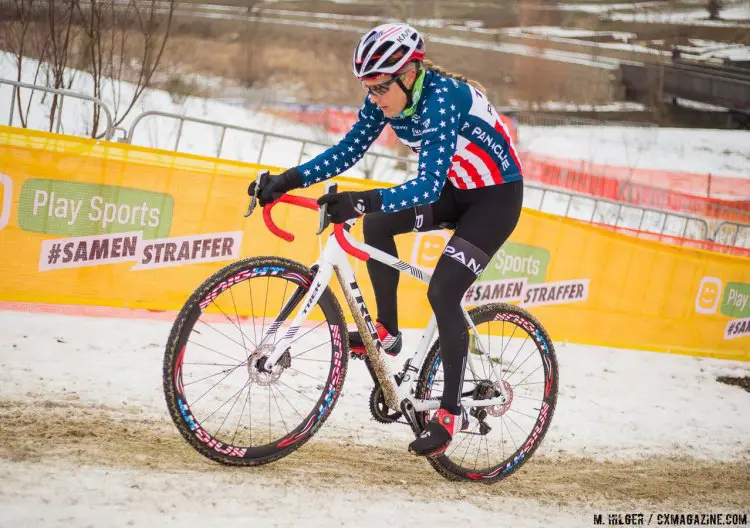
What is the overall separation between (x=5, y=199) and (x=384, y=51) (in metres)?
4.17

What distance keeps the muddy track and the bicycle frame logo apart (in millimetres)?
2363

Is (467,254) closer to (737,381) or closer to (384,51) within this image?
(384,51)

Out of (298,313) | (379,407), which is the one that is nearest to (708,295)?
(379,407)

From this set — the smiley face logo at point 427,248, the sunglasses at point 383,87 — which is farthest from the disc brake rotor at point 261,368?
the smiley face logo at point 427,248

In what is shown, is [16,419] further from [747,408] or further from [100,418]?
[747,408]

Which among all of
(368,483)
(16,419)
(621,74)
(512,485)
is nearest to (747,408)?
(512,485)

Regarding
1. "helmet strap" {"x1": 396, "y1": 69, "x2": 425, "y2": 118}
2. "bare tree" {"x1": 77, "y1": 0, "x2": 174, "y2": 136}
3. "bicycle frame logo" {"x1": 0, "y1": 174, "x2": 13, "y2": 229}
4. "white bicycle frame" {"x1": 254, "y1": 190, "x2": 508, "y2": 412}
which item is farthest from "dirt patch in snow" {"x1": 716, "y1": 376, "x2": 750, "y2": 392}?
"bare tree" {"x1": 77, "y1": 0, "x2": 174, "y2": 136}

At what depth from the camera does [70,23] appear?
9.57 metres

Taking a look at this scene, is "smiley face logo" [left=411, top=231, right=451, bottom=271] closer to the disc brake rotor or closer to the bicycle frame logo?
the bicycle frame logo

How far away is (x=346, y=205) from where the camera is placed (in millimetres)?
3162

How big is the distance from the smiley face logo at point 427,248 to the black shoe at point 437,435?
3811 mm

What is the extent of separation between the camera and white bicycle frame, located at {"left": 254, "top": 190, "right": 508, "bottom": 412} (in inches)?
135

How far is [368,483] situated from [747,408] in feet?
15.1

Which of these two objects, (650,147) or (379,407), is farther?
(650,147)
